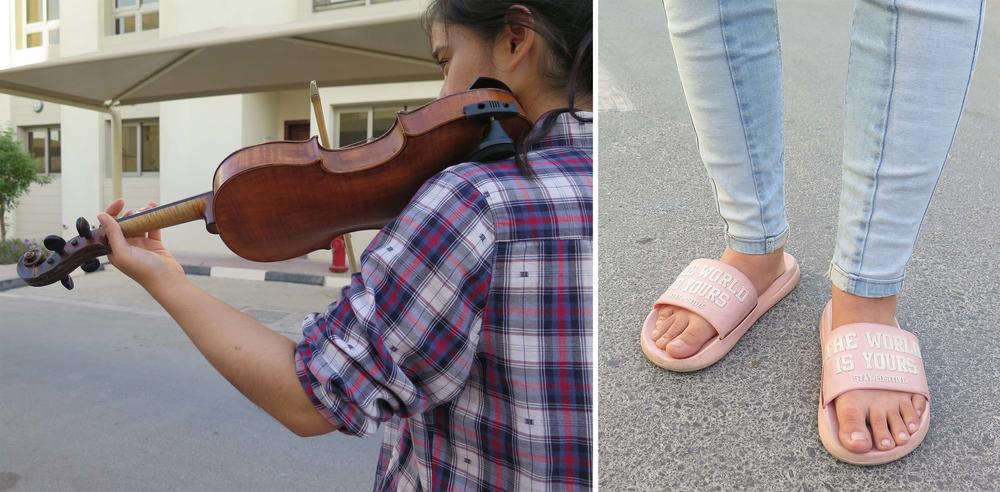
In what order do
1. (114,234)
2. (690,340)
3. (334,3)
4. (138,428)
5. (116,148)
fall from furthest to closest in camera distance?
(334,3) → (116,148) → (138,428) → (690,340) → (114,234)

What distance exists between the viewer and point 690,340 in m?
1.23

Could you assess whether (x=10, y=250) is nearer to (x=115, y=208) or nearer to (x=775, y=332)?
(x=115, y=208)

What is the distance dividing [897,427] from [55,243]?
140 centimetres

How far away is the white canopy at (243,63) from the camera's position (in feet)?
12.2

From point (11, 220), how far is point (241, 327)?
15.1 meters

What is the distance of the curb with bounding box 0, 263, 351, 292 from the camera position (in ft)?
23.2

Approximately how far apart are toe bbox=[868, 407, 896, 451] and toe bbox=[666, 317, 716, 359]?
287 mm

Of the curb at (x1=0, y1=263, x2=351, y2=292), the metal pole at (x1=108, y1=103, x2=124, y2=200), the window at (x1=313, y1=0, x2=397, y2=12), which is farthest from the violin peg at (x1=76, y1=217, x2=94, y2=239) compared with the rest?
the window at (x1=313, y1=0, x2=397, y2=12)

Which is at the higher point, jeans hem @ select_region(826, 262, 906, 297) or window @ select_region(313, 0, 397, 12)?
window @ select_region(313, 0, 397, 12)

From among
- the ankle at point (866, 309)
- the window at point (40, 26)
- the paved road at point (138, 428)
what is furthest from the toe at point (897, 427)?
the window at point (40, 26)

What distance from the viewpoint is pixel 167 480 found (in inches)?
93.7

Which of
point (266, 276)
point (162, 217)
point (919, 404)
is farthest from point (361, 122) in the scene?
point (919, 404)

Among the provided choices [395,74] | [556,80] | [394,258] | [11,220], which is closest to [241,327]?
[394,258]

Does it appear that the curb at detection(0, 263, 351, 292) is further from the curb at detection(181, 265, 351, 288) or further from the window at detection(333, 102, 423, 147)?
the window at detection(333, 102, 423, 147)
